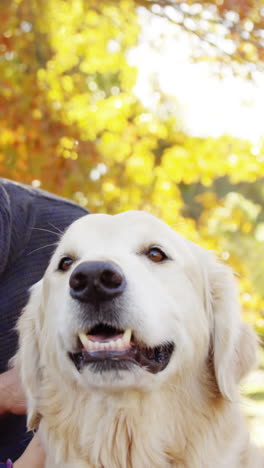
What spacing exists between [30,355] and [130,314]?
2.49 feet

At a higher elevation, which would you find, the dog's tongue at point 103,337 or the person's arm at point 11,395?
the dog's tongue at point 103,337

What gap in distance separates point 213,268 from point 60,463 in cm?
105

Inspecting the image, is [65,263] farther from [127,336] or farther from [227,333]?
[227,333]

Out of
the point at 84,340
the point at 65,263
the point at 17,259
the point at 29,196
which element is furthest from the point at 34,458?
the point at 29,196

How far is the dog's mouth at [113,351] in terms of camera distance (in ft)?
6.22

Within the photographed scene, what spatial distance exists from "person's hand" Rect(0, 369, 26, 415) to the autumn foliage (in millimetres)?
2235

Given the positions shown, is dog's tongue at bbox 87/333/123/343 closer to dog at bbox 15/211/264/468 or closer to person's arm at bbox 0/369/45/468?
dog at bbox 15/211/264/468

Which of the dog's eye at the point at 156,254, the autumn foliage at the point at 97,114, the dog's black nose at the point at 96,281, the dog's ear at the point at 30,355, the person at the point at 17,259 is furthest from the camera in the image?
the autumn foliage at the point at 97,114

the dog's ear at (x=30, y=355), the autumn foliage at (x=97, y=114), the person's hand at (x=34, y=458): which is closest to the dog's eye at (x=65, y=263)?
the dog's ear at (x=30, y=355)

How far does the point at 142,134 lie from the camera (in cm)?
521

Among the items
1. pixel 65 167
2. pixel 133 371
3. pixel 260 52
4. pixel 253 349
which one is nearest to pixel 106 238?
pixel 133 371

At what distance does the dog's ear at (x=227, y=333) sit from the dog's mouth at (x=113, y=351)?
0.34 metres

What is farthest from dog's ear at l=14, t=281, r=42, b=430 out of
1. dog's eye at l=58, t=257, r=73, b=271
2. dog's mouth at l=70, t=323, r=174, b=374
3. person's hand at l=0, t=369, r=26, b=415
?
dog's mouth at l=70, t=323, r=174, b=374

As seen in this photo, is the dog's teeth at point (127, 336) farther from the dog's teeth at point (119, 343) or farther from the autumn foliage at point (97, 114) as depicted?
the autumn foliage at point (97, 114)
